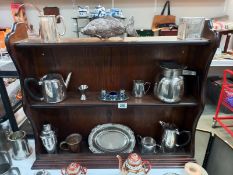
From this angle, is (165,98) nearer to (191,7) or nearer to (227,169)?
(227,169)

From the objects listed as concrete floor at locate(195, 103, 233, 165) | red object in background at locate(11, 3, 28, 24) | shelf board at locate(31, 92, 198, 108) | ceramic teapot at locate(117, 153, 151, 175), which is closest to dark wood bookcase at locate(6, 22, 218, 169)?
shelf board at locate(31, 92, 198, 108)

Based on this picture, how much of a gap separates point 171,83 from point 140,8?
1.60 metres

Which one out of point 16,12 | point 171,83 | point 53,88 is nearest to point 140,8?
point 16,12

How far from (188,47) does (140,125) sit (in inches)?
20.8

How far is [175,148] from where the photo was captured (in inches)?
42.4

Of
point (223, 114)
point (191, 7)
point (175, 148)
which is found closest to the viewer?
point (175, 148)

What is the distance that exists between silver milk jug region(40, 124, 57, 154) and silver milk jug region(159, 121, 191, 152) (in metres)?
0.60

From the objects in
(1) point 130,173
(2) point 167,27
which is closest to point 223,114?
(2) point 167,27

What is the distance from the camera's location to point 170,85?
864 mm

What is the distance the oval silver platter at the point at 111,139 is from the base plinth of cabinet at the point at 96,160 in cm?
5

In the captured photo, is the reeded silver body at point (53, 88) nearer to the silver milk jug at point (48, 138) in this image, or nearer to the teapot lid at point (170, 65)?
the silver milk jug at point (48, 138)

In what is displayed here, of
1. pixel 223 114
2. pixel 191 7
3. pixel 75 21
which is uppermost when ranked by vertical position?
pixel 191 7

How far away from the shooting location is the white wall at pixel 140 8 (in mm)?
2145

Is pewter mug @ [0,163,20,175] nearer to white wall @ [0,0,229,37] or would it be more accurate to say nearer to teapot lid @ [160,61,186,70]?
teapot lid @ [160,61,186,70]
